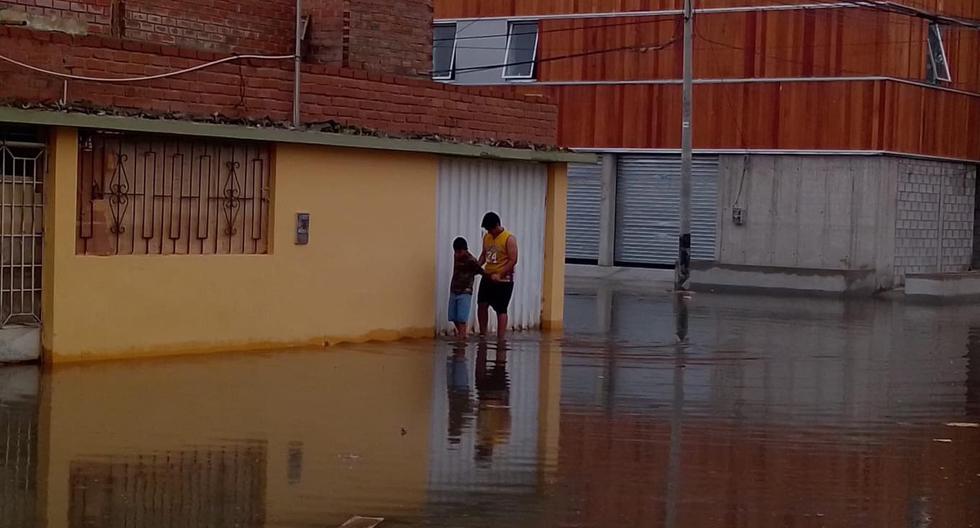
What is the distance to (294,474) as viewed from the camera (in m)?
9.55

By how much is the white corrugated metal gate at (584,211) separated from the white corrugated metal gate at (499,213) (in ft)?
53.6

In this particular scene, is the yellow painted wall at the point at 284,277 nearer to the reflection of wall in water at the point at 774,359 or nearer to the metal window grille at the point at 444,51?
the reflection of wall in water at the point at 774,359

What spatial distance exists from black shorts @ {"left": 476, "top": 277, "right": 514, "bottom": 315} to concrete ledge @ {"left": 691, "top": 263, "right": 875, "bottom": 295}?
14774mm

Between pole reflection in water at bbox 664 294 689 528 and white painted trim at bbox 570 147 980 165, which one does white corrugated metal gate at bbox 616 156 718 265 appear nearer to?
white painted trim at bbox 570 147 980 165

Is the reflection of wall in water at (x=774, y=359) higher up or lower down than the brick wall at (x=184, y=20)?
lower down

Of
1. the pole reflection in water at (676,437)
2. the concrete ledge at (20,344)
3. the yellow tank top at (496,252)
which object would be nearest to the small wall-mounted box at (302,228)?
the yellow tank top at (496,252)

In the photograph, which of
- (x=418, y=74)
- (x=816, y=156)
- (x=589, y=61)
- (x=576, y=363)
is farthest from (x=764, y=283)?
(x=576, y=363)

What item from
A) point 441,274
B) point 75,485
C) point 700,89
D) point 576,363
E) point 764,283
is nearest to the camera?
point 75,485

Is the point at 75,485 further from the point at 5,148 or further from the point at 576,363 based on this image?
the point at 576,363

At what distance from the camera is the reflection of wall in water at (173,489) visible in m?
8.29

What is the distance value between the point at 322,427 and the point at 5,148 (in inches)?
177

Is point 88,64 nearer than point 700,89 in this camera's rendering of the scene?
Yes

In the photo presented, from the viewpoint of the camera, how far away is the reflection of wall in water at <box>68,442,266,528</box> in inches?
326

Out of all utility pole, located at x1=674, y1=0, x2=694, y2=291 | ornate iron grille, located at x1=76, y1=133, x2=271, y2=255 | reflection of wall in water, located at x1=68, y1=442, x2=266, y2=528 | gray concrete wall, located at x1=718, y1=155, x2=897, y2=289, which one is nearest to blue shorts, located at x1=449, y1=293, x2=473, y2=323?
ornate iron grille, located at x1=76, y1=133, x2=271, y2=255
